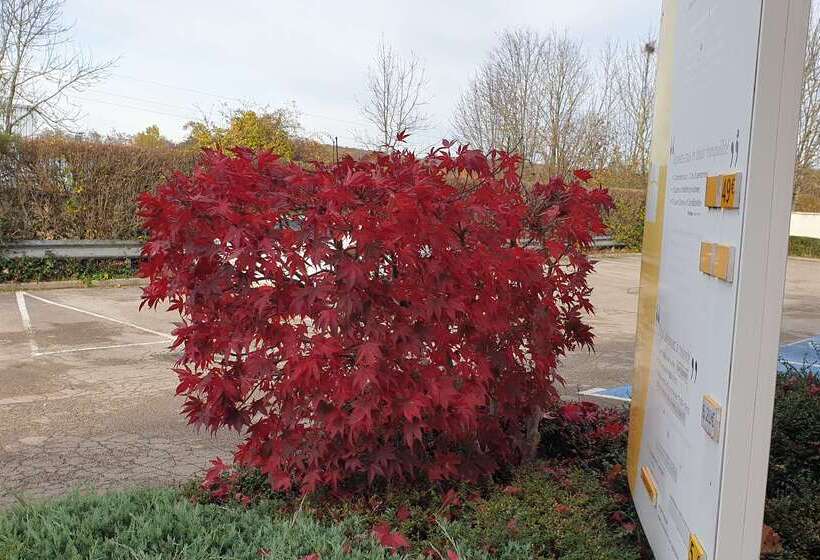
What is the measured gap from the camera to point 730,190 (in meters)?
1.89

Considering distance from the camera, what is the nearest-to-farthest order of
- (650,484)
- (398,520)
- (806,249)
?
(650,484) < (398,520) < (806,249)

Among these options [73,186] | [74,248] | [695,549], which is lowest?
[74,248]

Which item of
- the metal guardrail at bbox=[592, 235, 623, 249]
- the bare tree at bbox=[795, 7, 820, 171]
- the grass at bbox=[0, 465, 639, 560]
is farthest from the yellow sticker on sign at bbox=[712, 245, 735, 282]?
the metal guardrail at bbox=[592, 235, 623, 249]

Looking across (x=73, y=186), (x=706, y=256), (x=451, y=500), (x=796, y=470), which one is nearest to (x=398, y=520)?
(x=451, y=500)

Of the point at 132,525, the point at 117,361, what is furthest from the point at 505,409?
the point at 117,361

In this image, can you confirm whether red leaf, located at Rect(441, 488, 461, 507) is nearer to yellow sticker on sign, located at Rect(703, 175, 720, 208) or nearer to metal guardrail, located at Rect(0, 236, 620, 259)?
yellow sticker on sign, located at Rect(703, 175, 720, 208)

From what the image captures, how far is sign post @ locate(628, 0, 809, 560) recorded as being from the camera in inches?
68.7

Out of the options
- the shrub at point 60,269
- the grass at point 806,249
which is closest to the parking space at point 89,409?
the shrub at point 60,269

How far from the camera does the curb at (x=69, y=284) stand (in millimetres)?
12367

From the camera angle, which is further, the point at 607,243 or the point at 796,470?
the point at 607,243

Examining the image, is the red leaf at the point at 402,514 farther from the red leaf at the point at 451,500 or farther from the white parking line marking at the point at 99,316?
the white parking line marking at the point at 99,316

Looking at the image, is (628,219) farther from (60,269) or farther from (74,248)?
(60,269)

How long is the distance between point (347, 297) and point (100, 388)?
4.65 meters

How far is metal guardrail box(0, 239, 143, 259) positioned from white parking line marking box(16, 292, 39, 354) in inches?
39.0
